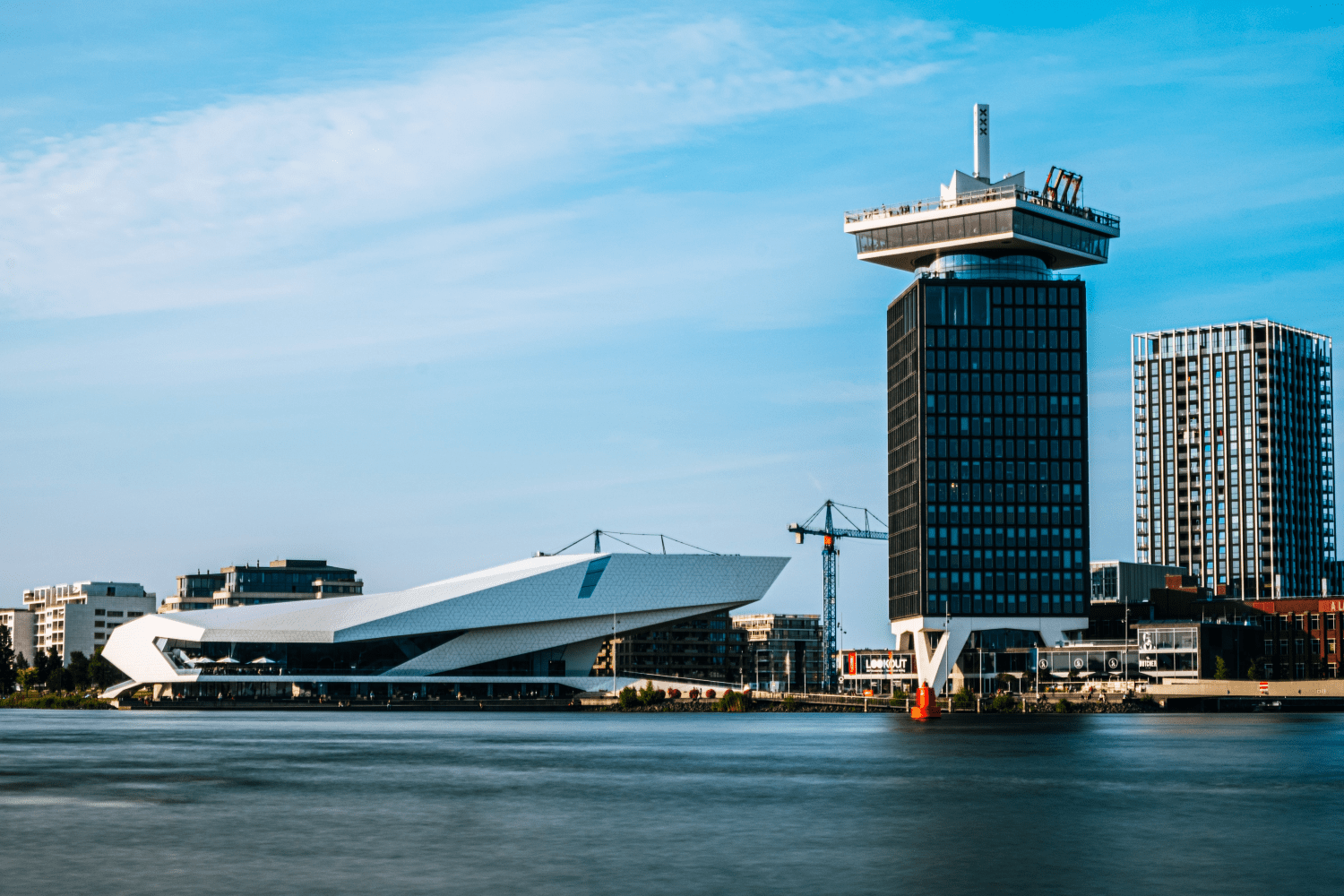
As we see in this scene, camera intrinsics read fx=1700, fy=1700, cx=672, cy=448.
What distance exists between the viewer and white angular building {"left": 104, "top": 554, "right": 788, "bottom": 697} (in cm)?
17000

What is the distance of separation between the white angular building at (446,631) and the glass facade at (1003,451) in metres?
23.6

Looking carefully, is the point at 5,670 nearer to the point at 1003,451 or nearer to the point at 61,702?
the point at 61,702

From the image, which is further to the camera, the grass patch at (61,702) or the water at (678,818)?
the grass patch at (61,702)

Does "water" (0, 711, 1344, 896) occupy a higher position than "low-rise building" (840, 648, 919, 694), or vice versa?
"water" (0, 711, 1344, 896)

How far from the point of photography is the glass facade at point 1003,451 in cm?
16238

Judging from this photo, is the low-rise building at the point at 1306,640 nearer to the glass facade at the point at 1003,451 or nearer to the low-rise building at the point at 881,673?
the glass facade at the point at 1003,451

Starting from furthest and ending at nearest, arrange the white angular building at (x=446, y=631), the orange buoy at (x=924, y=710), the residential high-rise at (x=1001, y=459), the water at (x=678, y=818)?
1. the white angular building at (x=446, y=631)
2. the residential high-rise at (x=1001, y=459)
3. the orange buoy at (x=924, y=710)
4. the water at (x=678, y=818)

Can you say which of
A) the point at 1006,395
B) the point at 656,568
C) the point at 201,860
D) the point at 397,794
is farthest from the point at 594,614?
the point at 201,860

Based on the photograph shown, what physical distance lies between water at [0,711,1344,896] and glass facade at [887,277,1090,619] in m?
86.1

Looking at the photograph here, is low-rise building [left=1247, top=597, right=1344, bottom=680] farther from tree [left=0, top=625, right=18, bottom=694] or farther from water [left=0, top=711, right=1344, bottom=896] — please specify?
tree [left=0, top=625, right=18, bottom=694]

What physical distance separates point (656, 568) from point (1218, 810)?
136m

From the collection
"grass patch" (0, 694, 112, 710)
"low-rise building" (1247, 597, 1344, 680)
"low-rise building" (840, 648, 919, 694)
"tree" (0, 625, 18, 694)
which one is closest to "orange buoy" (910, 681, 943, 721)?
"low-rise building" (840, 648, 919, 694)

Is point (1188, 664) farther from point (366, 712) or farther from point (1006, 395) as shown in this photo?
point (366, 712)

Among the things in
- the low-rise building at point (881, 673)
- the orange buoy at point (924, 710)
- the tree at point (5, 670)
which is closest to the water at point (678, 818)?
the orange buoy at point (924, 710)
